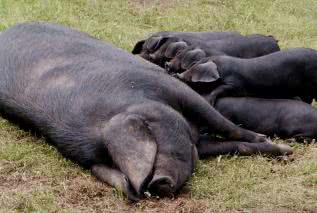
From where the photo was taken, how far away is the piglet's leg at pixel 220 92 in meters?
6.36

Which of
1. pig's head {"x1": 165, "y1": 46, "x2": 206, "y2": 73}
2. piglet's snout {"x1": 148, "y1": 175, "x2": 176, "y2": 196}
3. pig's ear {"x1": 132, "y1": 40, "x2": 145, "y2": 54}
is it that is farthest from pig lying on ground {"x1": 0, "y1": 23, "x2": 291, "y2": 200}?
pig's ear {"x1": 132, "y1": 40, "x2": 145, "y2": 54}

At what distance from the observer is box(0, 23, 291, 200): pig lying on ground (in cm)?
473

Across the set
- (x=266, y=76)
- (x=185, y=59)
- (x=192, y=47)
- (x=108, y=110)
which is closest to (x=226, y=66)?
(x=266, y=76)

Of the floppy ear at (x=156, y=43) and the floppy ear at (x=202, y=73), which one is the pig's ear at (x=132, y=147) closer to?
the floppy ear at (x=202, y=73)

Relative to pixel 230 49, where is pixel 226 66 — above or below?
above

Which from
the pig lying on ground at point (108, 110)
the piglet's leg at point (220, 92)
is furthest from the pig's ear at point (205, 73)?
the pig lying on ground at point (108, 110)

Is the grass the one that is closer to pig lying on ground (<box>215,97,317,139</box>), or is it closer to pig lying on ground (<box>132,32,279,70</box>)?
pig lying on ground (<box>215,97,317,139</box>)

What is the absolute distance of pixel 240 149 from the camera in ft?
18.1

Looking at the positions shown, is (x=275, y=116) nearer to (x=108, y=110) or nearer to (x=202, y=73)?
(x=202, y=73)

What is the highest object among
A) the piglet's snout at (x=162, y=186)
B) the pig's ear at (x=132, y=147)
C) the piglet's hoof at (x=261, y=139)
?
the pig's ear at (x=132, y=147)

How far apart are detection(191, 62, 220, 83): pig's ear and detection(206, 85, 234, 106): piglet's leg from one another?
0.33ft

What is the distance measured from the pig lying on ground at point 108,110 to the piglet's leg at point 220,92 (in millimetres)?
733

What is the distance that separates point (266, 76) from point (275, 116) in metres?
0.56

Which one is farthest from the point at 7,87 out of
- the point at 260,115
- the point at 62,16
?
the point at 62,16
